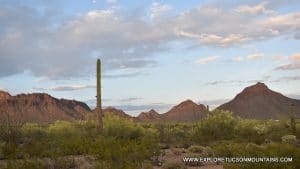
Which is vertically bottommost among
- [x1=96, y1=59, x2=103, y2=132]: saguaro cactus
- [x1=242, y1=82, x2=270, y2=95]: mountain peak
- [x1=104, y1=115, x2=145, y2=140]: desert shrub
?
[x1=104, y1=115, x2=145, y2=140]: desert shrub

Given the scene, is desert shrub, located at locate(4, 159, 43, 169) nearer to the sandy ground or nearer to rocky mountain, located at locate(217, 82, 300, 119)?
the sandy ground

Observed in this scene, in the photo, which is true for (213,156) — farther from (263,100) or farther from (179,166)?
(263,100)

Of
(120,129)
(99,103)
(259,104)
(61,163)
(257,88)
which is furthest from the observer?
(257,88)

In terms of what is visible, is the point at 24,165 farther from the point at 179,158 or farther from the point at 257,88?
the point at 257,88

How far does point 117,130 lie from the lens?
101ft

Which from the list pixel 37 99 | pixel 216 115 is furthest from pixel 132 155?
pixel 37 99

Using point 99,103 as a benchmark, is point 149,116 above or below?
above

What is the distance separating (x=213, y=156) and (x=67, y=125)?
18892 millimetres

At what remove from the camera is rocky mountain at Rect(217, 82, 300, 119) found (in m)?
111

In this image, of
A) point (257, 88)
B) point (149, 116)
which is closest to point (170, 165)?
point (149, 116)

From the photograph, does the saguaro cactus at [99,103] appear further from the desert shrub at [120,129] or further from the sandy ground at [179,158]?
the sandy ground at [179,158]

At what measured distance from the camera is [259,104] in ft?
384

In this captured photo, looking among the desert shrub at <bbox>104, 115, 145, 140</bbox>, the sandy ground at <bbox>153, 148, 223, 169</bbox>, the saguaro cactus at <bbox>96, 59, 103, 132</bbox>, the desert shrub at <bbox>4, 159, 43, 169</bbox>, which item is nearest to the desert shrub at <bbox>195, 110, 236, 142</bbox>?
the desert shrub at <bbox>104, 115, 145, 140</bbox>

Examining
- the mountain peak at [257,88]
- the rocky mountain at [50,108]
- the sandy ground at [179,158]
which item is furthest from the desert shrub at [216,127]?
the mountain peak at [257,88]
